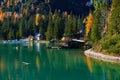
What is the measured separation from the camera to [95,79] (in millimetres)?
56219

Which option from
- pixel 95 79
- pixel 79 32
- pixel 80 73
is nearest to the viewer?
pixel 95 79

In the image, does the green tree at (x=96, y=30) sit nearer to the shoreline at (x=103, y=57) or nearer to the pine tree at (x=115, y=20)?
the pine tree at (x=115, y=20)

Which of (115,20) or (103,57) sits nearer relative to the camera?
(103,57)

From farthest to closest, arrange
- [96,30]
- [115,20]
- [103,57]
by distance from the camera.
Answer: [96,30], [115,20], [103,57]

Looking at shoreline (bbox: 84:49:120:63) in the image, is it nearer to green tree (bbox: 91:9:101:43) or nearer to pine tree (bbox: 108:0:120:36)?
pine tree (bbox: 108:0:120:36)

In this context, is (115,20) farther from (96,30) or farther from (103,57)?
(96,30)

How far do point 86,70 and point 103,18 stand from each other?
53.7m

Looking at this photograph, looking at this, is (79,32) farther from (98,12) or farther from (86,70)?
(86,70)

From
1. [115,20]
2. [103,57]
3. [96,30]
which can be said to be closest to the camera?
[103,57]

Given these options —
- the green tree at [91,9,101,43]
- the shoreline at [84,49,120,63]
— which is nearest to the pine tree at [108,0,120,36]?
the shoreline at [84,49,120,63]

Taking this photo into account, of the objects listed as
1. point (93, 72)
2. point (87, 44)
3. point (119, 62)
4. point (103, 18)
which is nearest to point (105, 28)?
point (103, 18)

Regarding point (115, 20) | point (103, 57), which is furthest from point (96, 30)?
point (103, 57)

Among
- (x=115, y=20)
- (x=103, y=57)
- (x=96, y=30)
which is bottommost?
(x=103, y=57)

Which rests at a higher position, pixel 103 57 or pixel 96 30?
pixel 96 30
